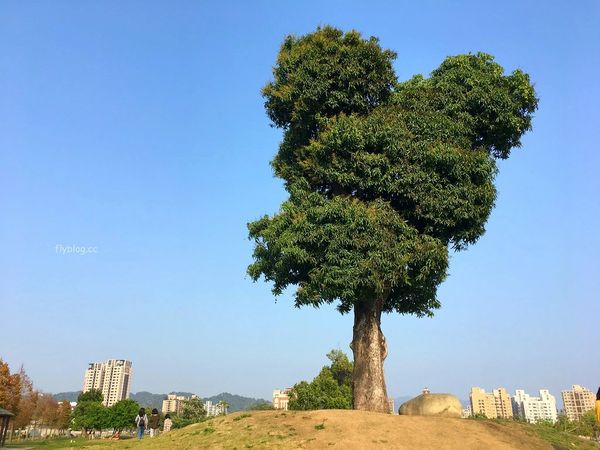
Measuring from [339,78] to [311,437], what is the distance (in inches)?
520

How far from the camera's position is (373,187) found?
17.9 meters

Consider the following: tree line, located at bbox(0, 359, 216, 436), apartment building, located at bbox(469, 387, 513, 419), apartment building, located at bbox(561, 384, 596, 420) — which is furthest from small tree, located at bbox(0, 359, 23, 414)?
apartment building, located at bbox(561, 384, 596, 420)

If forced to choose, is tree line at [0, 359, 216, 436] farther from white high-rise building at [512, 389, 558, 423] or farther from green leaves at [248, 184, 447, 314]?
Answer: white high-rise building at [512, 389, 558, 423]

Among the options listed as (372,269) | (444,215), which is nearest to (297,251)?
(372,269)

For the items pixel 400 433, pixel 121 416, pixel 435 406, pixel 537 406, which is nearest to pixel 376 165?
pixel 400 433

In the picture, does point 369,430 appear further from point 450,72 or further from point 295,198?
point 450,72

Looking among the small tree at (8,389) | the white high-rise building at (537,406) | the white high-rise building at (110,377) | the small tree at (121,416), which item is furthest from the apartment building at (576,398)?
the white high-rise building at (110,377)

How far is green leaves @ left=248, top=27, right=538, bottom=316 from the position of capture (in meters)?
16.7

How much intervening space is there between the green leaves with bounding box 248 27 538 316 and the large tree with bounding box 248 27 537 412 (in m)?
0.05

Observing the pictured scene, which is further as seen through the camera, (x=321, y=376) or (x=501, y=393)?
(x=501, y=393)

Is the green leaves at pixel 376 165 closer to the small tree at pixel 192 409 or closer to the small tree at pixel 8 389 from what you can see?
the small tree at pixel 8 389

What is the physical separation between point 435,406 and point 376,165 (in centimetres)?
980

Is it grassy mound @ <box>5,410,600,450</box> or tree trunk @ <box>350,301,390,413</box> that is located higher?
tree trunk @ <box>350,301,390,413</box>

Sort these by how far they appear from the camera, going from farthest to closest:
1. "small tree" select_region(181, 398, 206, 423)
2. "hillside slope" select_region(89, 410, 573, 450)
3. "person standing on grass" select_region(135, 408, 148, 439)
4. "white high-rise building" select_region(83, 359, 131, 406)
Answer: "white high-rise building" select_region(83, 359, 131, 406), "small tree" select_region(181, 398, 206, 423), "person standing on grass" select_region(135, 408, 148, 439), "hillside slope" select_region(89, 410, 573, 450)
